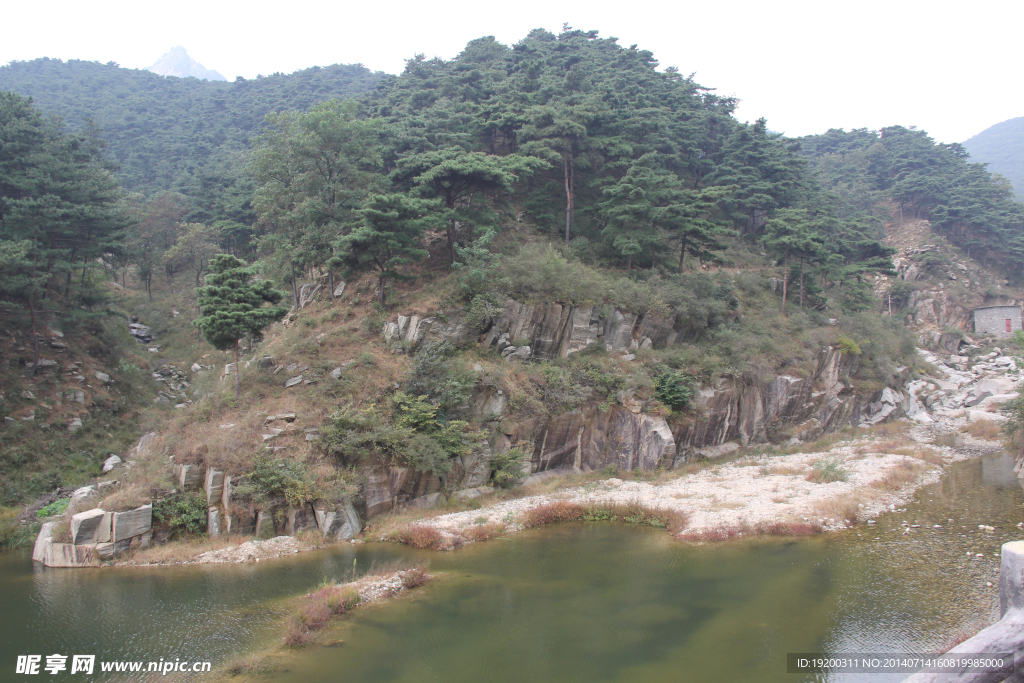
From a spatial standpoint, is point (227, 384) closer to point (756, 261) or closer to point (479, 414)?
point (479, 414)

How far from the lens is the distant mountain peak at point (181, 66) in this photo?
455ft

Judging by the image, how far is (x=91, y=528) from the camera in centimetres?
1599

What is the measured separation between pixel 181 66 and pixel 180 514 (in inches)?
6437

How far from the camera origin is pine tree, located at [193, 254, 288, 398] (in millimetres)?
20109

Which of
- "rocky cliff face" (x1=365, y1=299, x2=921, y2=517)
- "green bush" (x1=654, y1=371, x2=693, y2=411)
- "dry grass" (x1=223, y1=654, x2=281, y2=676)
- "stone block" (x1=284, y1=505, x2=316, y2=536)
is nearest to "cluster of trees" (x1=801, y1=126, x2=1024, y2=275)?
"rocky cliff face" (x1=365, y1=299, x2=921, y2=517)

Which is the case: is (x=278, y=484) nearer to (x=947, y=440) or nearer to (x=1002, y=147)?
(x=947, y=440)

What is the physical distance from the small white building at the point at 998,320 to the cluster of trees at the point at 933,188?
1115 centimetres

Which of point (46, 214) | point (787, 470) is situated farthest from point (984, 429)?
point (46, 214)

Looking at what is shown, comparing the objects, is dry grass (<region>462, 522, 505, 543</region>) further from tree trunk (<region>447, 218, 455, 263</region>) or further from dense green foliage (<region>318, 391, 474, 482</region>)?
tree trunk (<region>447, 218, 455, 263</region>)

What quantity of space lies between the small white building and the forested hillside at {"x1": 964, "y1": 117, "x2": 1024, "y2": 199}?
120086 millimetres

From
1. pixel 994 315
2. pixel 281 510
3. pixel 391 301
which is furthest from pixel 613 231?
pixel 994 315

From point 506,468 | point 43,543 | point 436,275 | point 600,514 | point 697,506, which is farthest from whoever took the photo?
point 436,275

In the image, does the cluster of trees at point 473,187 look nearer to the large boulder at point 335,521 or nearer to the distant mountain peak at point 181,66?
the large boulder at point 335,521

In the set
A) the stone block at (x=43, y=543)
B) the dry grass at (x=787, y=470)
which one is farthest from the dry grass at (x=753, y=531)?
the stone block at (x=43, y=543)
